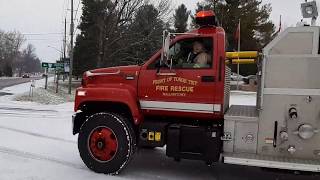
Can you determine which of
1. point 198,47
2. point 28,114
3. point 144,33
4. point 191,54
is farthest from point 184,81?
point 144,33

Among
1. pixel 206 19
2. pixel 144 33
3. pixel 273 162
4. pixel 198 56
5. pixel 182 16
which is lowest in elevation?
pixel 273 162

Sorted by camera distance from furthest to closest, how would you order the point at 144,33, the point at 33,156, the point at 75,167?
the point at 144,33 → the point at 33,156 → the point at 75,167

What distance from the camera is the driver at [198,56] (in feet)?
24.0

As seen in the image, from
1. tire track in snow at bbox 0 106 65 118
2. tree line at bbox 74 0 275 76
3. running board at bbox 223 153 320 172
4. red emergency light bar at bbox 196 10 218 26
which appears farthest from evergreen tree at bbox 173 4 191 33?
running board at bbox 223 153 320 172

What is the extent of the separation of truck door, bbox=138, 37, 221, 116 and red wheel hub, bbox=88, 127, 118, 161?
2.43 feet

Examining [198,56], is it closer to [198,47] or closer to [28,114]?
[198,47]

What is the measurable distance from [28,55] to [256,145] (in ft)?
→ 606

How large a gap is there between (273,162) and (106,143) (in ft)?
9.05

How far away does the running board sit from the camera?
6441 mm

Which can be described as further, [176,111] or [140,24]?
[140,24]

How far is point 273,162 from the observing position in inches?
259

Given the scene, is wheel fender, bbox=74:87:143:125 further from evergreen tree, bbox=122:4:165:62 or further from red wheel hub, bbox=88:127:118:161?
evergreen tree, bbox=122:4:165:62

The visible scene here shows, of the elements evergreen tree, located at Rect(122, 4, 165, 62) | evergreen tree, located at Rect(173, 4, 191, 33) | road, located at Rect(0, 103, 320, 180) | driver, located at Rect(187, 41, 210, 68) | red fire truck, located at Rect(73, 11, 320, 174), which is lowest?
road, located at Rect(0, 103, 320, 180)

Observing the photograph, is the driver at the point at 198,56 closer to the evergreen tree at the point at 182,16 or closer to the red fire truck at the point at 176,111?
the red fire truck at the point at 176,111
